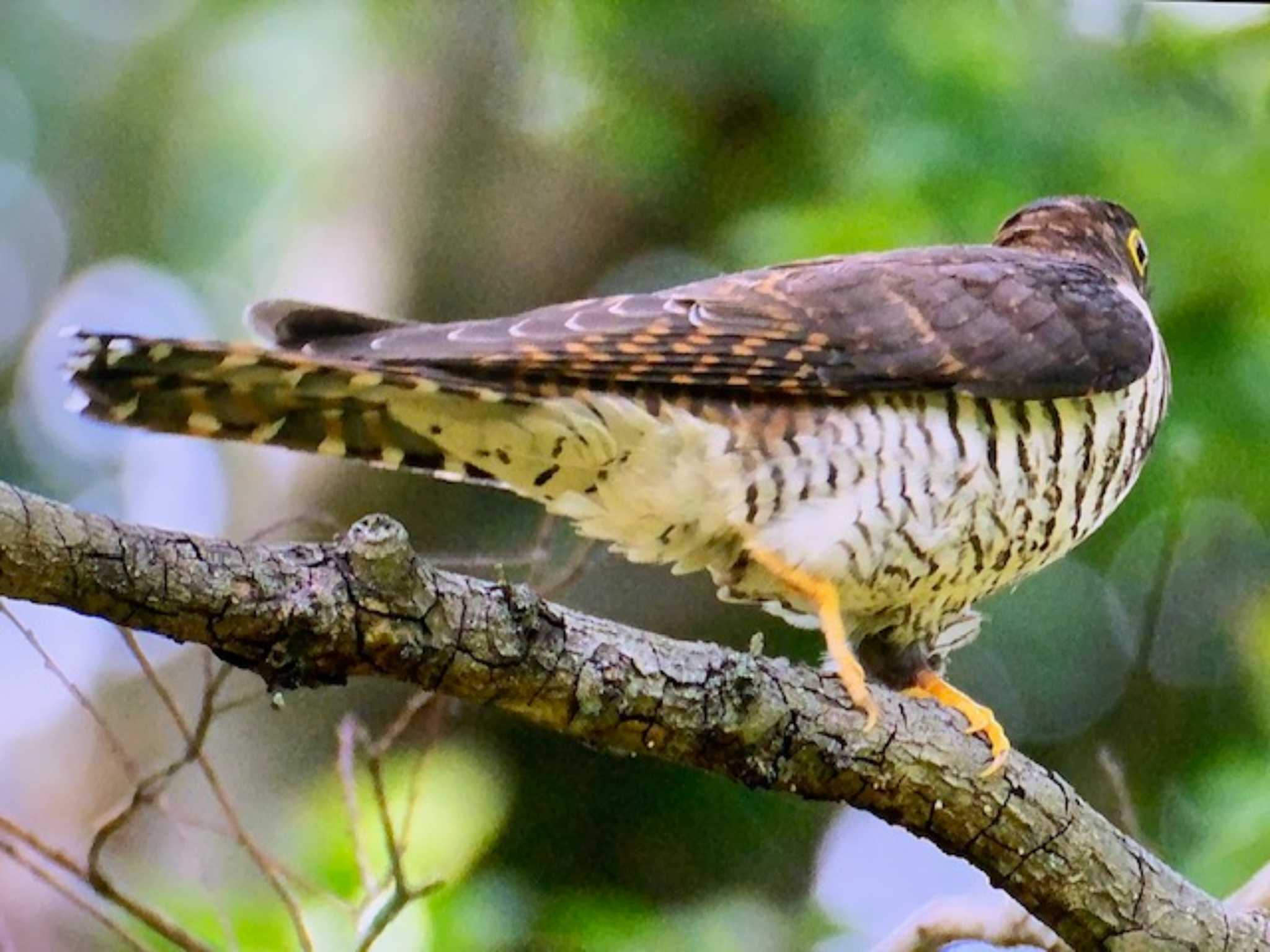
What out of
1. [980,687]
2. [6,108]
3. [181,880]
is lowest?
[980,687]

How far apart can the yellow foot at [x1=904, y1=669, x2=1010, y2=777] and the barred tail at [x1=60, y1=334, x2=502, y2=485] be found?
0.98m

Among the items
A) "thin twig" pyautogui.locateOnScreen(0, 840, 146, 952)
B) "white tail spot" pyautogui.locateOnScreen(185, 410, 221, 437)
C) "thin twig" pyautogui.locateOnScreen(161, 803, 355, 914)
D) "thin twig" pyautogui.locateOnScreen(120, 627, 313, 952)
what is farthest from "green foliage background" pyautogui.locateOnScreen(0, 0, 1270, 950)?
"white tail spot" pyautogui.locateOnScreen(185, 410, 221, 437)

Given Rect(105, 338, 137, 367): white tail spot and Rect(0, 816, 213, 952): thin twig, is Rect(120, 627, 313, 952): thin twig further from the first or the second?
Rect(105, 338, 137, 367): white tail spot

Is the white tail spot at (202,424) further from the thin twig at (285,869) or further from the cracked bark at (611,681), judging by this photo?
the thin twig at (285,869)

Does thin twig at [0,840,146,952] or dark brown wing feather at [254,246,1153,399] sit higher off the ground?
dark brown wing feather at [254,246,1153,399]

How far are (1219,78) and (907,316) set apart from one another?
2.03m

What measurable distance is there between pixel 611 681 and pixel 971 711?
Answer: 0.93 meters

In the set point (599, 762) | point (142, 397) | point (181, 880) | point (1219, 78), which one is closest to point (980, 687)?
point (599, 762)

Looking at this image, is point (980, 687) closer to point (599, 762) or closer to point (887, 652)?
point (599, 762)

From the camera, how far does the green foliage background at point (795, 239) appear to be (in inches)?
178

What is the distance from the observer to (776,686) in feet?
8.69

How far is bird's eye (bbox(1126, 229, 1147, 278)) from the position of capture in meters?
4.26

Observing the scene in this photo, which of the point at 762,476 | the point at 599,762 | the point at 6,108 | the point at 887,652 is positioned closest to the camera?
the point at 762,476

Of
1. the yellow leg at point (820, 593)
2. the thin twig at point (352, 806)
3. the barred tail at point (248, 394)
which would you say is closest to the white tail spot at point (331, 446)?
the barred tail at point (248, 394)
